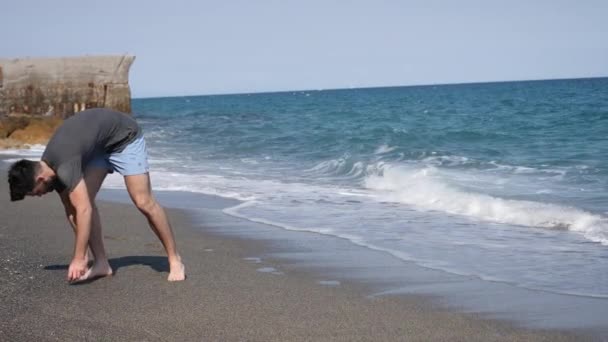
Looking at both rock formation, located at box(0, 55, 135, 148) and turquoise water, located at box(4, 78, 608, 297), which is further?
rock formation, located at box(0, 55, 135, 148)

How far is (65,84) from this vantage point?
115 feet

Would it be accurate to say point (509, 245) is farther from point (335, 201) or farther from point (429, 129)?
point (429, 129)

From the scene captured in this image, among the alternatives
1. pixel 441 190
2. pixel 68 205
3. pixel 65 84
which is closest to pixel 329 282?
pixel 68 205

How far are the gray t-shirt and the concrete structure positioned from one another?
97.2 ft

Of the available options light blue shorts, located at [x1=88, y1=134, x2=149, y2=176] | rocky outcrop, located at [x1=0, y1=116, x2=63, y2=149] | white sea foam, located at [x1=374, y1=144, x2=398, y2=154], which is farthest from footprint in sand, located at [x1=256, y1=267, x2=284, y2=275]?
rocky outcrop, located at [x1=0, y1=116, x2=63, y2=149]

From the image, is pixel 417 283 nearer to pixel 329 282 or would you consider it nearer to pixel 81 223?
pixel 329 282

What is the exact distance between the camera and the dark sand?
458 centimetres

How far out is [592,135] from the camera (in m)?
24.2

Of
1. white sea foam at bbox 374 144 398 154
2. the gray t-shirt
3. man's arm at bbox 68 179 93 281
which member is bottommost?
white sea foam at bbox 374 144 398 154

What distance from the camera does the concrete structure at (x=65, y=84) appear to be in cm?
3453

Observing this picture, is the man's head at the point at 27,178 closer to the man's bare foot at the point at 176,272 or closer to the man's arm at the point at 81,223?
the man's arm at the point at 81,223

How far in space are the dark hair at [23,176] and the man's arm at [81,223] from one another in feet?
0.88

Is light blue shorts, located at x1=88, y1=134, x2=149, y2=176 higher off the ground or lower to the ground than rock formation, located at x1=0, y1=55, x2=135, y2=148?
higher

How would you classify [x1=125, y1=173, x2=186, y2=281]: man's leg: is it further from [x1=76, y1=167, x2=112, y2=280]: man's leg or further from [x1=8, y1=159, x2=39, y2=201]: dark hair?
[x1=8, y1=159, x2=39, y2=201]: dark hair
